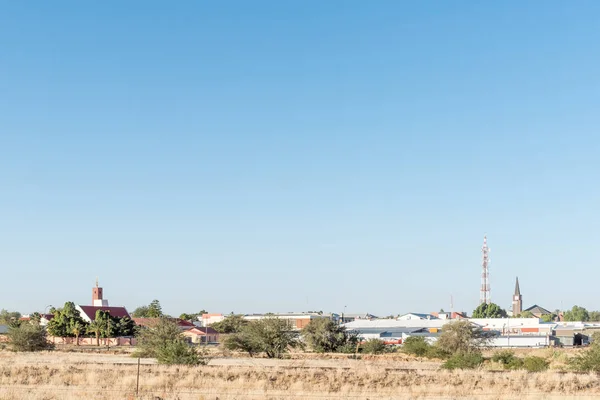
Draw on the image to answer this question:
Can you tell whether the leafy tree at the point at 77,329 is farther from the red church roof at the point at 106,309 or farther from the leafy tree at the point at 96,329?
the red church roof at the point at 106,309

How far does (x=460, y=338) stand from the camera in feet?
235

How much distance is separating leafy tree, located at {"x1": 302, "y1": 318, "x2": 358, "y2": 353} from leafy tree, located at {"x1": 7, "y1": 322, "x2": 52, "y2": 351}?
30.4 meters

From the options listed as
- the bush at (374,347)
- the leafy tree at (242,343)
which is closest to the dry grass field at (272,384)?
the leafy tree at (242,343)

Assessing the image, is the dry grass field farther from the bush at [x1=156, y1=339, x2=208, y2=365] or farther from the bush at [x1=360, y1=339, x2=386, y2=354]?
the bush at [x1=360, y1=339, x2=386, y2=354]

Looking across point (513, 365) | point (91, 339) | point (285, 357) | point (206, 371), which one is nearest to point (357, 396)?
point (206, 371)

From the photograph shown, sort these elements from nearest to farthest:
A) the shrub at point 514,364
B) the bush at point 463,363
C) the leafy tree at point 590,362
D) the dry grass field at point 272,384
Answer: the dry grass field at point 272,384
the leafy tree at point 590,362
the bush at point 463,363
the shrub at point 514,364

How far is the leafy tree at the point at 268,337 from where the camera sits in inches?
2827

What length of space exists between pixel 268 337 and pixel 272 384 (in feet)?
113

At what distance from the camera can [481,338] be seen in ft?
242

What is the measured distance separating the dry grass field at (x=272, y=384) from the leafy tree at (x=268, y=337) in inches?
1037

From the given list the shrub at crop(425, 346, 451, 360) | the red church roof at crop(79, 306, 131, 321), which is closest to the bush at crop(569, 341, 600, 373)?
the shrub at crop(425, 346, 451, 360)

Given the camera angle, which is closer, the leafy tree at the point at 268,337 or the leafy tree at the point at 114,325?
the leafy tree at the point at 268,337

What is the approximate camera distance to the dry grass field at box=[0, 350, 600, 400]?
32594 millimetres

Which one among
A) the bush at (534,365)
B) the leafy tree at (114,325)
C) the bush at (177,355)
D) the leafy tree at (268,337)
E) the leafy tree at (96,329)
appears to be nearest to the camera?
the bush at (177,355)
